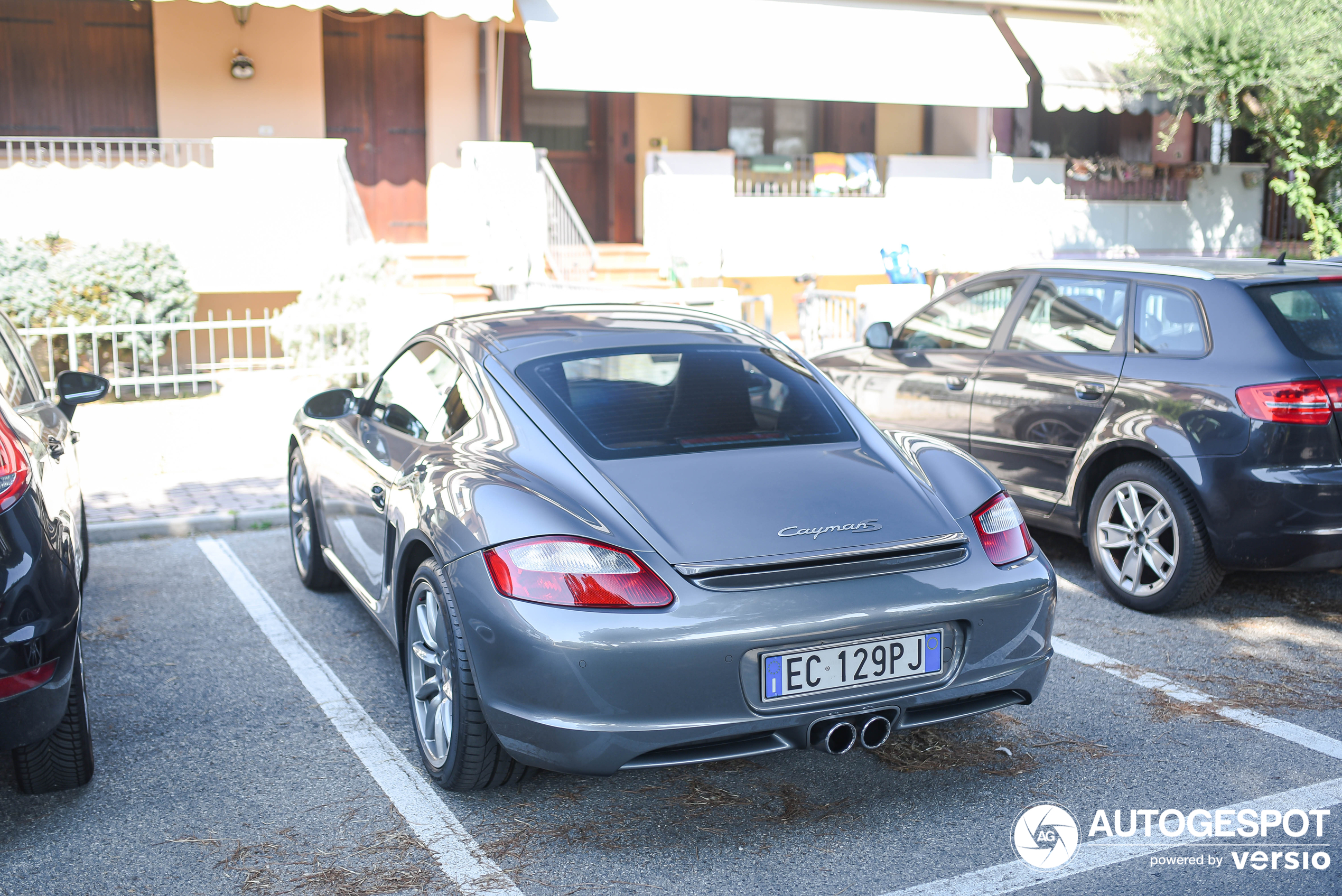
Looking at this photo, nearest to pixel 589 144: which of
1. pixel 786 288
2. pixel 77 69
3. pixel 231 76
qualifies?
pixel 786 288

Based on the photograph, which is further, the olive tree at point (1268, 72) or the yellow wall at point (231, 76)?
the yellow wall at point (231, 76)

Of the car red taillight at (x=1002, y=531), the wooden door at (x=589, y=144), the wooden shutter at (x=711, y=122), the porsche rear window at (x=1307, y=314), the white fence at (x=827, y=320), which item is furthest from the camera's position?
the wooden shutter at (x=711, y=122)

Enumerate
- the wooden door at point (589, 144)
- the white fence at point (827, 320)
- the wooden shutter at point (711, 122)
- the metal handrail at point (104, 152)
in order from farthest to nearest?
the wooden shutter at point (711, 122) < the wooden door at point (589, 144) < the white fence at point (827, 320) < the metal handrail at point (104, 152)

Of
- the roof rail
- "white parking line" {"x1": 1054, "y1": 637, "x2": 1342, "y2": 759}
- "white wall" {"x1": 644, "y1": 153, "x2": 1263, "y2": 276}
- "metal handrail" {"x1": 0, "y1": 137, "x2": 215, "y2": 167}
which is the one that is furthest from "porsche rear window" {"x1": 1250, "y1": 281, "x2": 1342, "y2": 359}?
"metal handrail" {"x1": 0, "y1": 137, "x2": 215, "y2": 167}

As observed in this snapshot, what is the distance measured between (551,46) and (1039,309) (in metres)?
9.34

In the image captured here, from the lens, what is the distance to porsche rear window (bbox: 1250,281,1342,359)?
533 cm

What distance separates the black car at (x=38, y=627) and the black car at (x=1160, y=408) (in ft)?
14.7

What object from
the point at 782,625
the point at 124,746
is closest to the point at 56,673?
the point at 124,746

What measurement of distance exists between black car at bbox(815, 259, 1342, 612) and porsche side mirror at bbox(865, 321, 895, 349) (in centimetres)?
28

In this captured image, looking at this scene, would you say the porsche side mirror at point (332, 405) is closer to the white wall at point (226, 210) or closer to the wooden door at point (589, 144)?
the white wall at point (226, 210)

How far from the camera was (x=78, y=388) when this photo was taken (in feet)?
18.4

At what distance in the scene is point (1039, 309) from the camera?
6.57 m

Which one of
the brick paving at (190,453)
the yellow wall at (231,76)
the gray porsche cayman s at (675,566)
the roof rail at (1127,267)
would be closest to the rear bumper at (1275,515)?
the roof rail at (1127,267)

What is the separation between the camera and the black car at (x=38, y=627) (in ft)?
11.0
